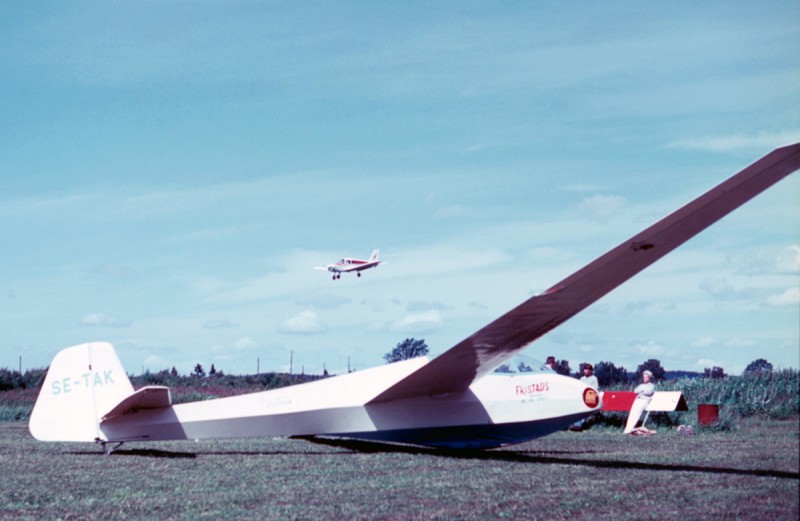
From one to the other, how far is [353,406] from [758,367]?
9.29m

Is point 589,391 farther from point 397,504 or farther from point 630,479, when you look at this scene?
point 397,504

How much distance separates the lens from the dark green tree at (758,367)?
102 inches

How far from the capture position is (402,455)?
11375 millimetres

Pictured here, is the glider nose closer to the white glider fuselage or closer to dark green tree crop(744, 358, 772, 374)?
the white glider fuselage

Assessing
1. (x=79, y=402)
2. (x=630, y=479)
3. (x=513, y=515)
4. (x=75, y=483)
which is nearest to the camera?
(x=513, y=515)

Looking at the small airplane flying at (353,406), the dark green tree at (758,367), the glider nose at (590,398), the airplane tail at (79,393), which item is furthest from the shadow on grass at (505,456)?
the dark green tree at (758,367)

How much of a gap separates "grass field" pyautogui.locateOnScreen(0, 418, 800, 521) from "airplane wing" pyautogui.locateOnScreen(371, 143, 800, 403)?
0.91 m

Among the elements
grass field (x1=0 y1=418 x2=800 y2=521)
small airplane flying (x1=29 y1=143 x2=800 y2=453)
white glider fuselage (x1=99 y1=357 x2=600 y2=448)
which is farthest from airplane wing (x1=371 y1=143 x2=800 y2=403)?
grass field (x1=0 y1=418 x2=800 y2=521)

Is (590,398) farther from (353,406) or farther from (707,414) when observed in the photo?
(353,406)

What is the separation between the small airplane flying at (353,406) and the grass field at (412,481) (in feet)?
1.19

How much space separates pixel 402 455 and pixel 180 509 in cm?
508

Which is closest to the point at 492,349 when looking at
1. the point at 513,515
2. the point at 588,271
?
the point at 588,271

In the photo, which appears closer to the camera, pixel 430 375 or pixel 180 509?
pixel 180 509

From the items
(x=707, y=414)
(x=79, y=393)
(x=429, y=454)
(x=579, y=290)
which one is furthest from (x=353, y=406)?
(x=707, y=414)
